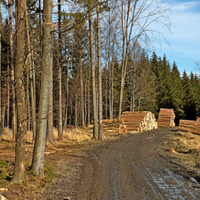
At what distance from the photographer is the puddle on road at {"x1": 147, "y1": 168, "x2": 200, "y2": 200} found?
5.40 m

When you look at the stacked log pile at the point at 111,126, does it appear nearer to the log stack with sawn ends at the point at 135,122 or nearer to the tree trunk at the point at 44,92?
the log stack with sawn ends at the point at 135,122

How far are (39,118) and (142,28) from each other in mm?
16382

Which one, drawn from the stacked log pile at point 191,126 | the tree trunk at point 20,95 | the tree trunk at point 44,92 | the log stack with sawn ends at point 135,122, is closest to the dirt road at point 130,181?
the tree trunk at point 44,92

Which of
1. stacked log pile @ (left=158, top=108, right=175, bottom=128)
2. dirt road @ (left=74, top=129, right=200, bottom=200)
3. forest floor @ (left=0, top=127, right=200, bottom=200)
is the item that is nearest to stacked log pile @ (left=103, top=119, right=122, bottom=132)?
forest floor @ (left=0, top=127, right=200, bottom=200)

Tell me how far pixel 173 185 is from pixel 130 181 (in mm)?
1215

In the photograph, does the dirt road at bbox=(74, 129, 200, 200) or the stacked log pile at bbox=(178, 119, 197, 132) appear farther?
the stacked log pile at bbox=(178, 119, 197, 132)

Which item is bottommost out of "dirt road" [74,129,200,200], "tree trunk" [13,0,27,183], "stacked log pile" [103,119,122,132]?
"dirt road" [74,129,200,200]

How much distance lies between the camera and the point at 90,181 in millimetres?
6602

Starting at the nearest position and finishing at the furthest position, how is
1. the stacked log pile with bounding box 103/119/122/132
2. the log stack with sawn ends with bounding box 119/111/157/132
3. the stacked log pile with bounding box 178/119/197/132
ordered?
the stacked log pile with bounding box 178/119/197/132
the stacked log pile with bounding box 103/119/122/132
the log stack with sawn ends with bounding box 119/111/157/132

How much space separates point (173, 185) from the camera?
618cm

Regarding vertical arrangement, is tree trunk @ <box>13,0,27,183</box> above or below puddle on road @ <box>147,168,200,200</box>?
above

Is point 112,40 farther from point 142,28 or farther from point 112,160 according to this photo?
point 112,160

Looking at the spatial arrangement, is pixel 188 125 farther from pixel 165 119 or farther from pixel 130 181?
pixel 130 181

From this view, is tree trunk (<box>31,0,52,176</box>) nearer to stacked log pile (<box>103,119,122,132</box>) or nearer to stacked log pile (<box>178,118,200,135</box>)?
stacked log pile (<box>103,119,122,132</box>)
